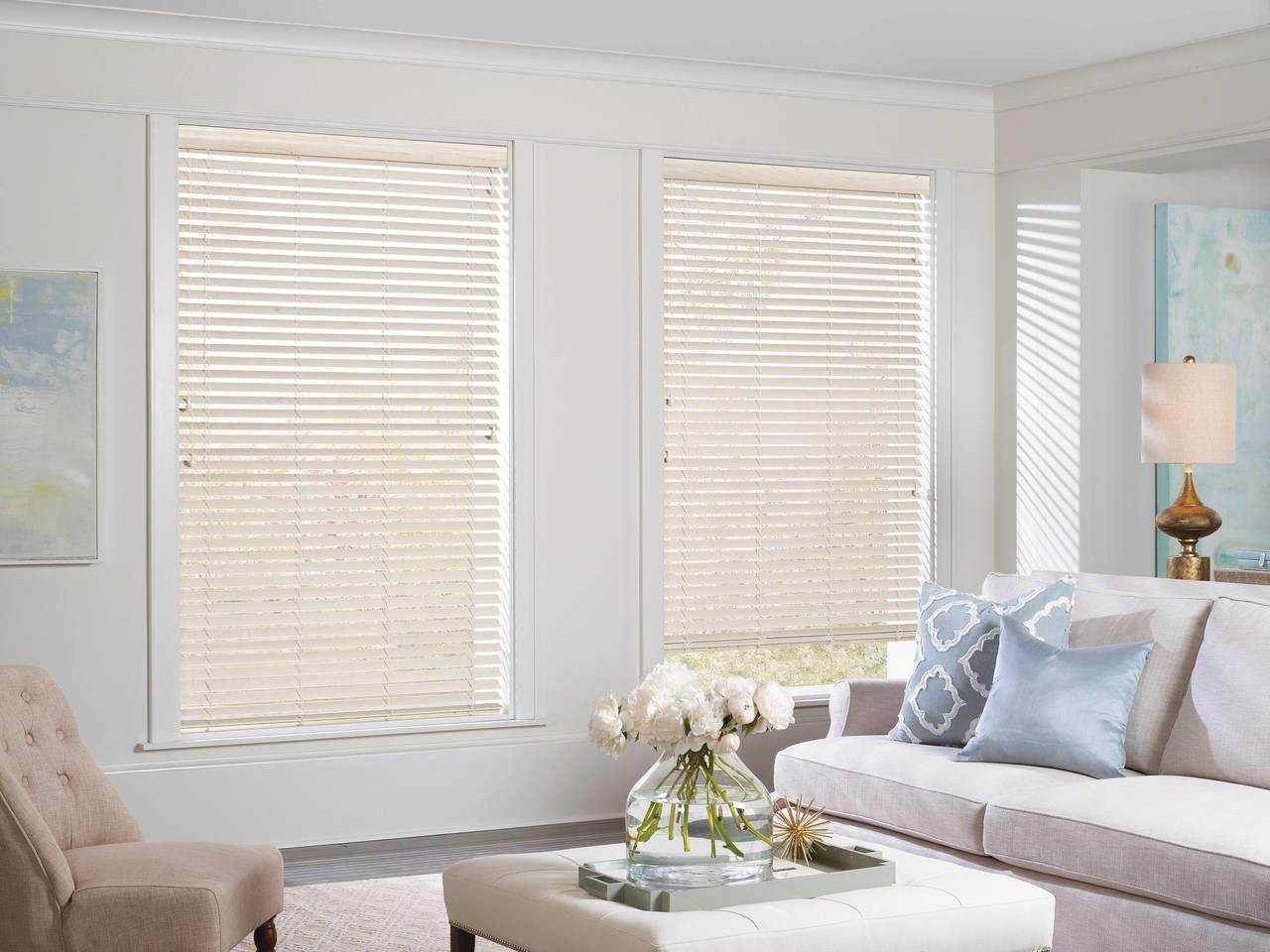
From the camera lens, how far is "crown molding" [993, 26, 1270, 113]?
4859mm

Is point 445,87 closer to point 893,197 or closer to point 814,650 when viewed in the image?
point 893,197

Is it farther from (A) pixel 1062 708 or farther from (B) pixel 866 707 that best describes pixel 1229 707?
(B) pixel 866 707

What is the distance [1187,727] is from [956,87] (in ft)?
9.64

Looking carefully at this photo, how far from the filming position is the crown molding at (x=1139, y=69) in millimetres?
4859

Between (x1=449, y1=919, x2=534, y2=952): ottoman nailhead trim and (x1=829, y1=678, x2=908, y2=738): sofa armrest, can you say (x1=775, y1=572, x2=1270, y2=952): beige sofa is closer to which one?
(x1=829, y1=678, x2=908, y2=738): sofa armrest

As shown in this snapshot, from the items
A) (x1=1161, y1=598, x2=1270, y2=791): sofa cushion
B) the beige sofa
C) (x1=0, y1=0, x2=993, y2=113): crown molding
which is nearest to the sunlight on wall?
(x1=0, y1=0, x2=993, y2=113): crown molding

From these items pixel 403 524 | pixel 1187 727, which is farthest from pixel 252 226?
pixel 1187 727

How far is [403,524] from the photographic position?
195 inches

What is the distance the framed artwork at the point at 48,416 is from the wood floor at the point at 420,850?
122 centimetres

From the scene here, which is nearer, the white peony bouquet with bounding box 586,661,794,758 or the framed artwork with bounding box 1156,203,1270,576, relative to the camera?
the white peony bouquet with bounding box 586,661,794,758

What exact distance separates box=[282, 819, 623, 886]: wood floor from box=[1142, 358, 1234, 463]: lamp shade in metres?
2.29

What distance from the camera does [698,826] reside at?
2.83m


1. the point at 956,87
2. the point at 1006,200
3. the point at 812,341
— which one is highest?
the point at 956,87

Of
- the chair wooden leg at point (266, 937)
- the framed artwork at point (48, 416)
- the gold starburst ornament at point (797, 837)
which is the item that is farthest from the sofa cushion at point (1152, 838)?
the framed artwork at point (48, 416)
